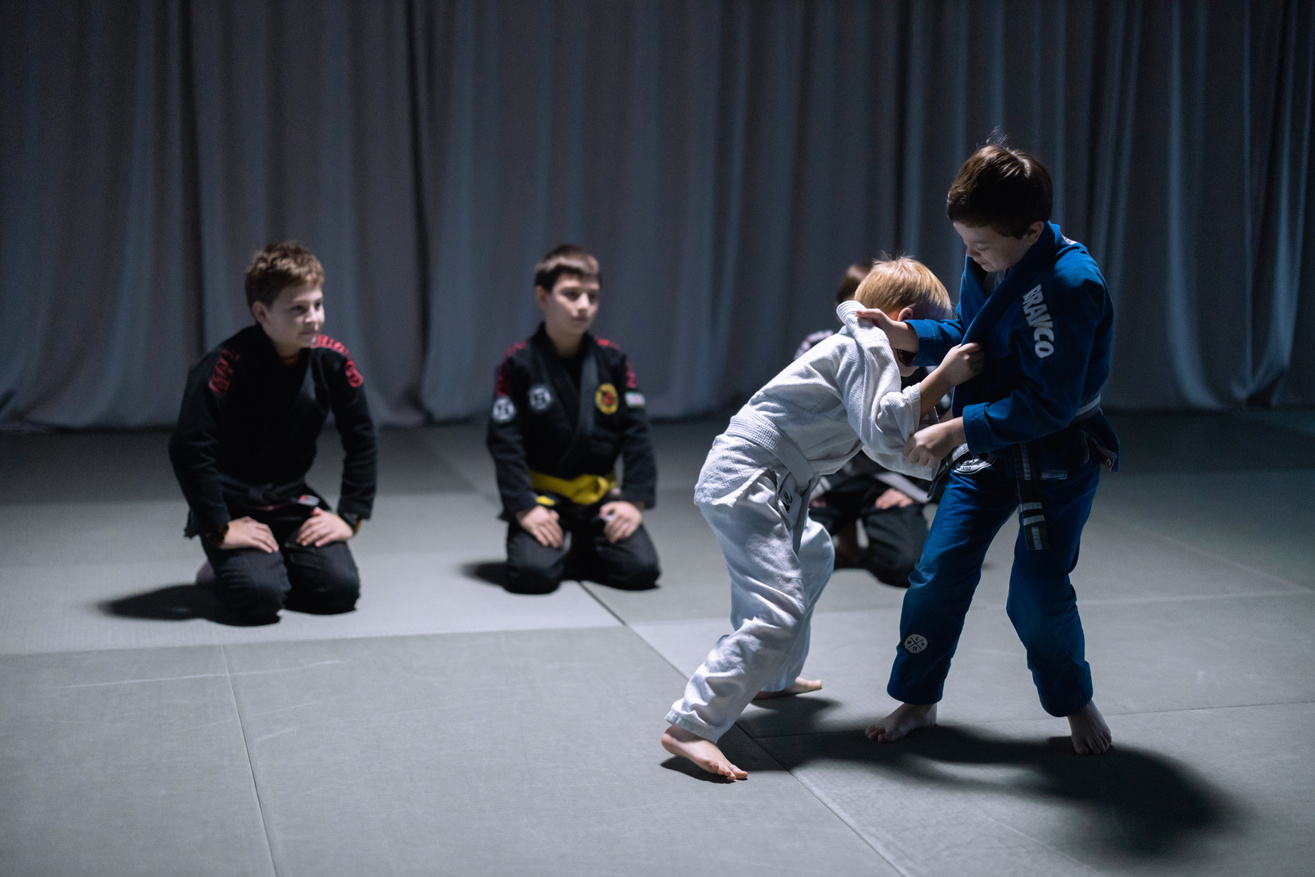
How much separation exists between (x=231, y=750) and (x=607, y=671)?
2.73ft

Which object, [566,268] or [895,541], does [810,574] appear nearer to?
[895,541]

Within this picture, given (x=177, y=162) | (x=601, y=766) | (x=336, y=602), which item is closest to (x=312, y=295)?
(x=336, y=602)

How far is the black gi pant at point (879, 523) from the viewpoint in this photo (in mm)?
3562

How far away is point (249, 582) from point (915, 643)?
1.64 m

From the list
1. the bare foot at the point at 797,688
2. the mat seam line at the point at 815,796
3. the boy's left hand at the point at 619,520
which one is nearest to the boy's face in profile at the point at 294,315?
the boy's left hand at the point at 619,520

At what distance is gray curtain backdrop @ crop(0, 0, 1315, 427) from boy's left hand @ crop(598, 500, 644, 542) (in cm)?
296

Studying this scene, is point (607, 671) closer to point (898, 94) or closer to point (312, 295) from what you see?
point (312, 295)

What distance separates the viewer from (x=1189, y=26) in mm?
6938

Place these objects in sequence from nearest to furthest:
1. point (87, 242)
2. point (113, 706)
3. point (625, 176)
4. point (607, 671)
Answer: point (113, 706) < point (607, 671) < point (87, 242) < point (625, 176)

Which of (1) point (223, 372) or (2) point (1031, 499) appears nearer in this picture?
(2) point (1031, 499)

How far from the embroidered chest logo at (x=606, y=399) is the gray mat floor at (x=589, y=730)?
21.1 inches

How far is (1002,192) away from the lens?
2.07 m

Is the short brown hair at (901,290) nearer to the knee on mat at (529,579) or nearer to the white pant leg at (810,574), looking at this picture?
the white pant leg at (810,574)

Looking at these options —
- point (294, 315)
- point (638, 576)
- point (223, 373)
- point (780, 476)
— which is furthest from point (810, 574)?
point (223, 373)
